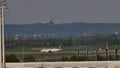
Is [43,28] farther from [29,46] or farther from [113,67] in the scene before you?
[113,67]

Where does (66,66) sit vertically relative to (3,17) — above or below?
below

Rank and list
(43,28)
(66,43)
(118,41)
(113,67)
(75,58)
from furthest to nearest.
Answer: (43,28), (66,43), (118,41), (75,58), (113,67)

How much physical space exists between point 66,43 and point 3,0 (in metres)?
55.1

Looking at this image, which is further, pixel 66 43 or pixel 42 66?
pixel 66 43

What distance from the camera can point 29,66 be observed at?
121 ft

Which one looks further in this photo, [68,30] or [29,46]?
[68,30]

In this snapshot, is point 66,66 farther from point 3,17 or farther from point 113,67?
point 3,17

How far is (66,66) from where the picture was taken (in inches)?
1452

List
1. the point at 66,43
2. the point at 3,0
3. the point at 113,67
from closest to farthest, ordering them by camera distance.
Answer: the point at 3,0, the point at 113,67, the point at 66,43

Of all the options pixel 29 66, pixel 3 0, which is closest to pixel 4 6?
pixel 3 0

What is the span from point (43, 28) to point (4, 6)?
139327 mm

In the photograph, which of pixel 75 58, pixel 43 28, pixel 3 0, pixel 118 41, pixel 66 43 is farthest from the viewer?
pixel 43 28

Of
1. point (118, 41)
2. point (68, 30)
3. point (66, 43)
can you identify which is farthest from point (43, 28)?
point (118, 41)

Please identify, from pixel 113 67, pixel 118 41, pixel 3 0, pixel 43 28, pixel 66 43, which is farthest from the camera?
pixel 43 28
